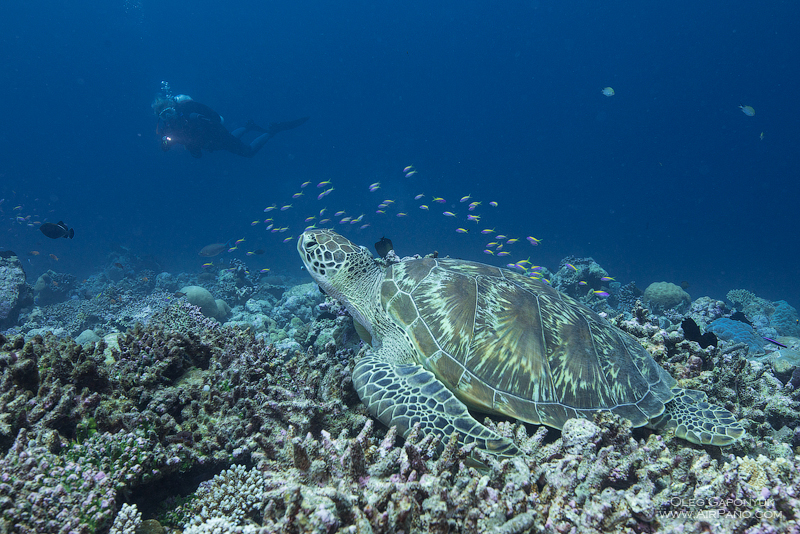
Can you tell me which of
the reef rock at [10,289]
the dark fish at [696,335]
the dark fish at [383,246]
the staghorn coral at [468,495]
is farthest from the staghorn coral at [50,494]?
the reef rock at [10,289]

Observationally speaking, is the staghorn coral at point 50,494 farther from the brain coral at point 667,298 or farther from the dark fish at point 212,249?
the brain coral at point 667,298

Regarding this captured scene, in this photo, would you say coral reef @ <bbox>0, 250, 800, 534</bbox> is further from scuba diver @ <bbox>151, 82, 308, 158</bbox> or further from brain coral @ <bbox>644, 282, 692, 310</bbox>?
scuba diver @ <bbox>151, 82, 308, 158</bbox>

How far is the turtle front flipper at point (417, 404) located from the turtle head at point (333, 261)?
46.9 inches

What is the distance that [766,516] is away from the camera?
151 cm

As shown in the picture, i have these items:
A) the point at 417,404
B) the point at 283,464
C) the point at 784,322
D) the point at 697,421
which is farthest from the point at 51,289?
the point at 784,322

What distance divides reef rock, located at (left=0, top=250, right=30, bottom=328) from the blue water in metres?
56.1

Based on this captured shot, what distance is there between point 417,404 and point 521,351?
43.6 inches

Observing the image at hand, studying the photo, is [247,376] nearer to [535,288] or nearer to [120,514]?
[120,514]

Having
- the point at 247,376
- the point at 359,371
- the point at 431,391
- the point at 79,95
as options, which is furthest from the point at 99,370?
the point at 79,95

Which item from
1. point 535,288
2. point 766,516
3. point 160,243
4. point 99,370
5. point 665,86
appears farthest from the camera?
point 665,86

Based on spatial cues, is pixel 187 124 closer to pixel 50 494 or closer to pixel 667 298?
pixel 50 494

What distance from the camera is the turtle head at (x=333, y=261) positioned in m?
3.71

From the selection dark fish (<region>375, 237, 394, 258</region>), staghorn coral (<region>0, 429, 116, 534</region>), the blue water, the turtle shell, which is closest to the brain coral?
Result: the turtle shell

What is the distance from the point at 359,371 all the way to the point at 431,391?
2.15ft
